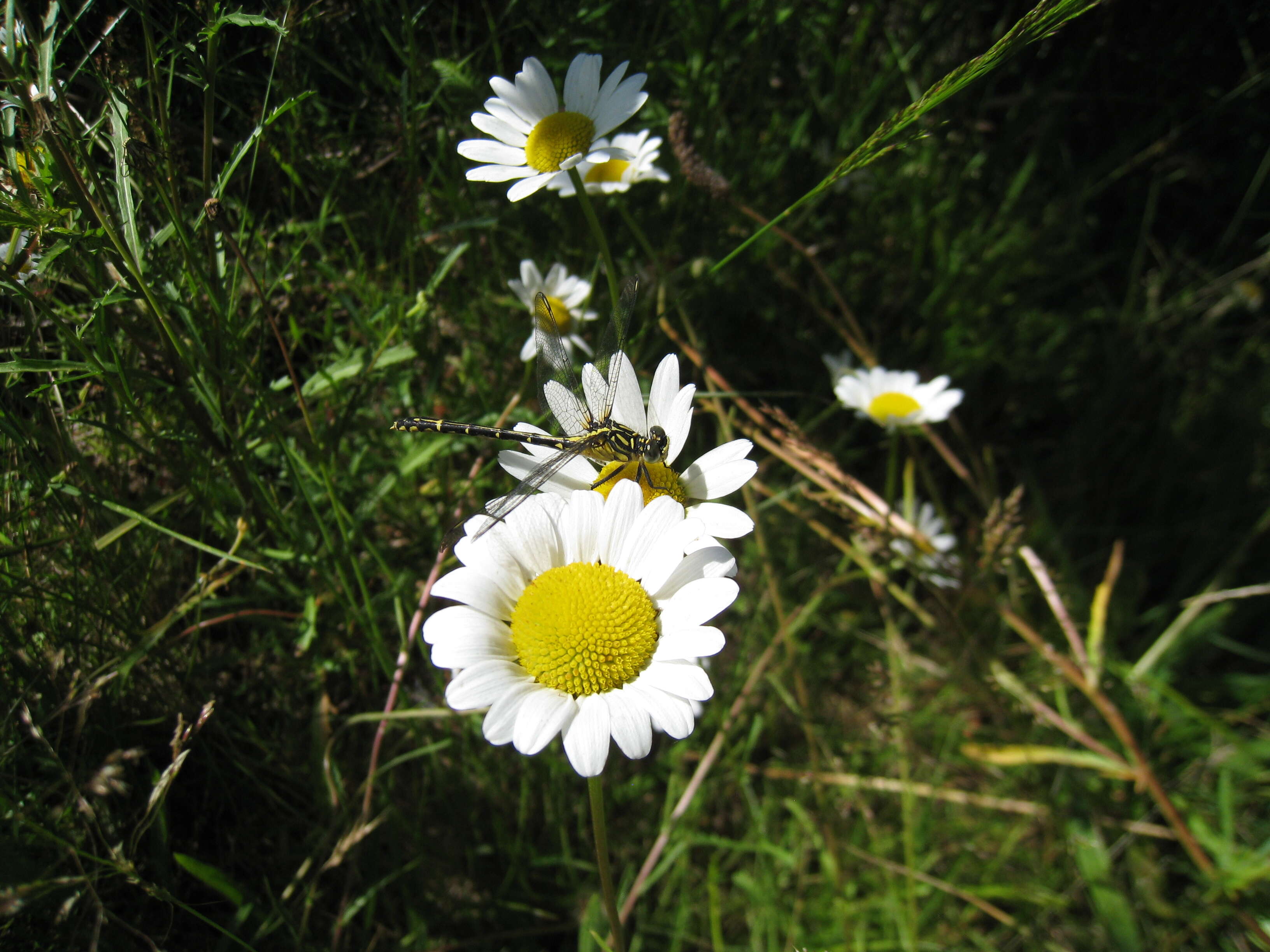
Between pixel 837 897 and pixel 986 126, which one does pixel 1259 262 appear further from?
pixel 837 897

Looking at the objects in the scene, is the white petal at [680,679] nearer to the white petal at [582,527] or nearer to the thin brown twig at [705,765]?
the white petal at [582,527]

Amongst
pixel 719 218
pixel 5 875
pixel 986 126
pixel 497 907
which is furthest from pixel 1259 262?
pixel 5 875

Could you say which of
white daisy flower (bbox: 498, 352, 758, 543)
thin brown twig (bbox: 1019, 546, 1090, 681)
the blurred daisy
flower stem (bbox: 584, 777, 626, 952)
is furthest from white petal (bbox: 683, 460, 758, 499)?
thin brown twig (bbox: 1019, 546, 1090, 681)

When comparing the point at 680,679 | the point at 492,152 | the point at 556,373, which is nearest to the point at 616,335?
the point at 556,373

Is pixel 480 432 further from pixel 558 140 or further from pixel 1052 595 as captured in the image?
pixel 1052 595

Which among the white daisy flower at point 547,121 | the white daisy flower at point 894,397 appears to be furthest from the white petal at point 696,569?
the white daisy flower at point 894,397
